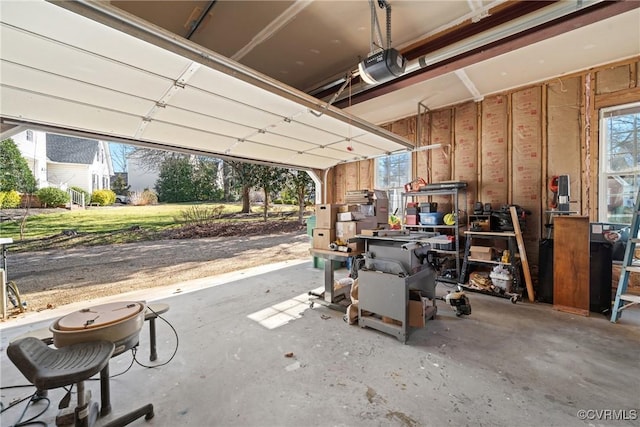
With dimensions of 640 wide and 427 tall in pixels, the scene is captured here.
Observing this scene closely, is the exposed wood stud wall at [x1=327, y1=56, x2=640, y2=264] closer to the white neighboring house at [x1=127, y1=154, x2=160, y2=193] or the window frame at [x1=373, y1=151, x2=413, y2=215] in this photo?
the window frame at [x1=373, y1=151, x2=413, y2=215]

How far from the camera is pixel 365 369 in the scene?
206 centimetres

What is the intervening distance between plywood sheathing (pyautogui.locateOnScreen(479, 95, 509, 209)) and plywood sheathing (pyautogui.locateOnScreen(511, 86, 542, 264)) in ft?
0.40

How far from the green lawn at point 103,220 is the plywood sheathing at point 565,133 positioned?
7474 millimetres

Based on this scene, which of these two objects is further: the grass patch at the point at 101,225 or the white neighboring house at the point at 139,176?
the white neighboring house at the point at 139,176

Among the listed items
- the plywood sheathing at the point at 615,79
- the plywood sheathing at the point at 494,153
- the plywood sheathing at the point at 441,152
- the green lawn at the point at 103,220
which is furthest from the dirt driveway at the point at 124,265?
the plywood sheathing at the point at 615,79

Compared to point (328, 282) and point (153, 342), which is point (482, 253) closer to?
point (328, 282)

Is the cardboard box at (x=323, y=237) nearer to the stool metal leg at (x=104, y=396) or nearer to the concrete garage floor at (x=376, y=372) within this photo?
the concrete garage floor at (x=376, y=372)

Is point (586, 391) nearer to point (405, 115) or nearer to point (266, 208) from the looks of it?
point (405, 115)

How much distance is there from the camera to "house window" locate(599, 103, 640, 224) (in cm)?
337

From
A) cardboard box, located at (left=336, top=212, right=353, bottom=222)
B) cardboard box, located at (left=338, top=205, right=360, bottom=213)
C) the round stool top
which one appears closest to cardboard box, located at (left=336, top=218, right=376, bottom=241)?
cardboard box, located at (left=336, top=212, right=353, bottom=222)

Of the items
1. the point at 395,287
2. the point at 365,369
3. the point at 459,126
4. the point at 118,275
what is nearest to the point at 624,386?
the point at 395,287

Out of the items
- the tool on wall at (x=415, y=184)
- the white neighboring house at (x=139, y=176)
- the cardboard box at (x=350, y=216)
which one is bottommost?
the cardboard box at (x=350, y=216)

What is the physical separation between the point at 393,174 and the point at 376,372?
4.49m

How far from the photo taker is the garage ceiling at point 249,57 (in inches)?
68.7
